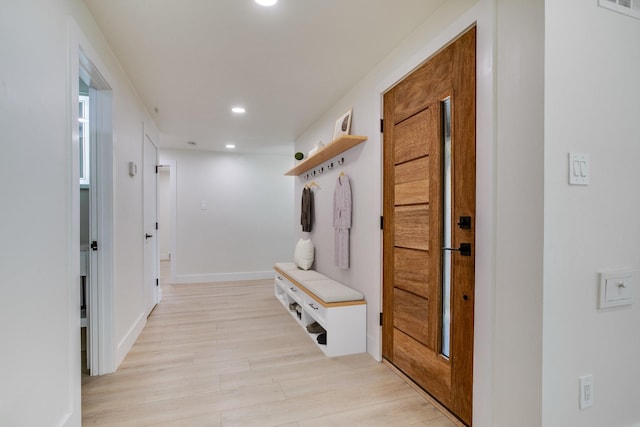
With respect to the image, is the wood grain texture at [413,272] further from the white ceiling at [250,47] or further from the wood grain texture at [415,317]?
the white ceiling at [250,47]

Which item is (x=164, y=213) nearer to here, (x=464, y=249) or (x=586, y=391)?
(x=464, y=249)

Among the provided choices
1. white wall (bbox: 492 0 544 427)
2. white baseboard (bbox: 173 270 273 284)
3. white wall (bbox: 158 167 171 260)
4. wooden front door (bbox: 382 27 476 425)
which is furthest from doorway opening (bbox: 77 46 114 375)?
white wall (bbox: 158 167 171 260)

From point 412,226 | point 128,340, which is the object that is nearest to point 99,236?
point 128,340

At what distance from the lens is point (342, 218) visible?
9.80 feet

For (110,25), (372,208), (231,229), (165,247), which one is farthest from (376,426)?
(165,247)

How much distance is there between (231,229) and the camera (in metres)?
5.82

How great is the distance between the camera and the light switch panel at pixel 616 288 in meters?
1.31

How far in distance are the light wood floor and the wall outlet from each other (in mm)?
635

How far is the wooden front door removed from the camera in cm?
160

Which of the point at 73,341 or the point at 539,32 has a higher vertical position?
the point at 539,32

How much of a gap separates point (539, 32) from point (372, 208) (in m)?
1.54

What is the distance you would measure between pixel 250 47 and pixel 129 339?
98.4 inches

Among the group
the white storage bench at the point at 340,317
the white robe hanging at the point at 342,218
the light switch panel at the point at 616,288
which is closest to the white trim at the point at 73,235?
the white storage bench at the point at 340,317

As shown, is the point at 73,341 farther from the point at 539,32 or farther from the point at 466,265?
the point at 539,32
